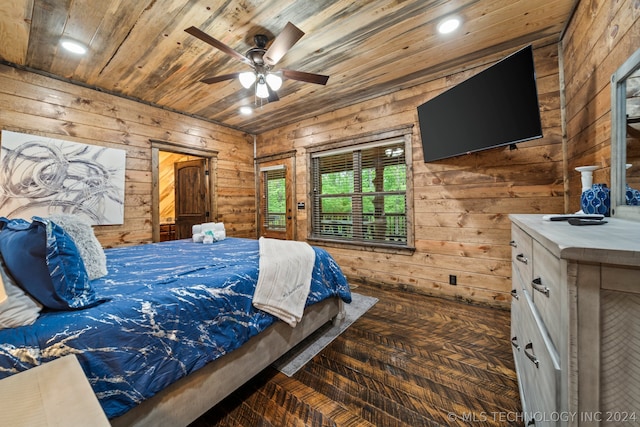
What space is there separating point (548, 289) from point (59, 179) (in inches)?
169

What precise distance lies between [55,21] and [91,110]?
4.20ft

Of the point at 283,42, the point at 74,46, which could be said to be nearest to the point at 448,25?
the point at 283,42

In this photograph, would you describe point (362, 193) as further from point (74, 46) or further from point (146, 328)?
point (74, 46)

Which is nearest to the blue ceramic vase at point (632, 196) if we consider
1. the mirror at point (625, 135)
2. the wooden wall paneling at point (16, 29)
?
the mirror at point (625, 135)

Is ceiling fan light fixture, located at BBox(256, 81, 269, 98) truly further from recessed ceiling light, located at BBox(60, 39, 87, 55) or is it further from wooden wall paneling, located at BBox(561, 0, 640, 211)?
wooden wall paneling, located at BBox(561, 0, 640, 211)

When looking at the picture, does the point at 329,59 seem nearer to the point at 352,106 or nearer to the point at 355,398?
the point at 352,106

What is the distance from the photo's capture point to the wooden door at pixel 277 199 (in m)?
4.59

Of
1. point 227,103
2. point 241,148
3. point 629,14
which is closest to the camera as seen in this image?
point 629,14

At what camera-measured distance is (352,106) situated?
12.5 ft

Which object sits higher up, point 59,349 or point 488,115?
point 488,115

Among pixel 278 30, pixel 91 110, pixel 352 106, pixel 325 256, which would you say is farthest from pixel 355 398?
pixel 91 110

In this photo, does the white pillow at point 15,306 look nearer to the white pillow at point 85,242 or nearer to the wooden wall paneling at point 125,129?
the white pillow at point 85,242

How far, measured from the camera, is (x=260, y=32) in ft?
7.21

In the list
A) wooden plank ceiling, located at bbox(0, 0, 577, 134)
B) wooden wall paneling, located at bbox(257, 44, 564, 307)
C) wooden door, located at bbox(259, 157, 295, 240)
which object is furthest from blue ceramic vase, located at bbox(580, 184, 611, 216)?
wooden door, located at bbox(259, 157, 295, 240)
